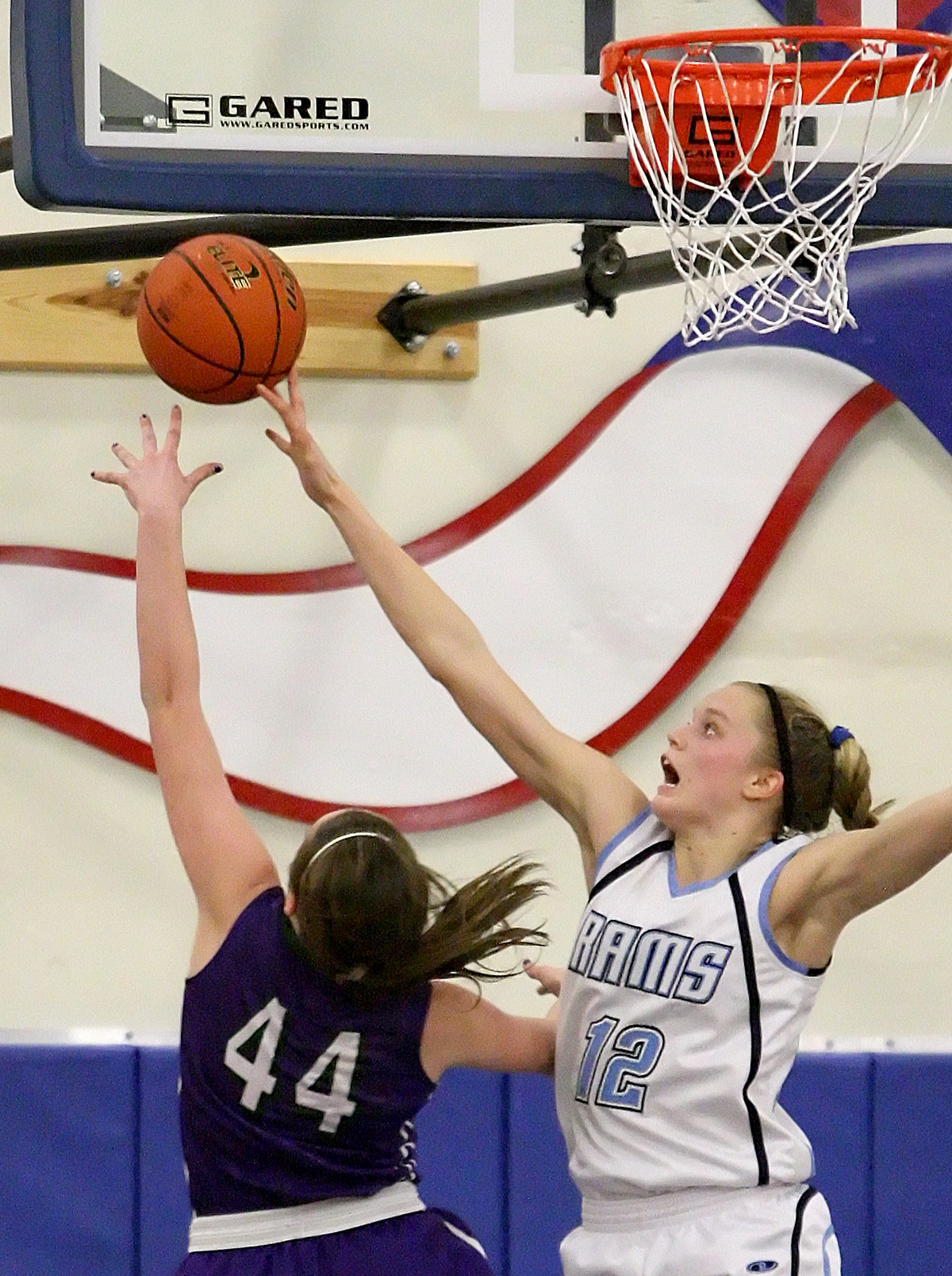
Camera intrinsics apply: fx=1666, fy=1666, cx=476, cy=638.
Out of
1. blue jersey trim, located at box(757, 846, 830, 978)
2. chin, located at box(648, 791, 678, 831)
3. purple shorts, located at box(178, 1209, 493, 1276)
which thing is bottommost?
purple shorts, located at box(178, 1209, 493, 1276)

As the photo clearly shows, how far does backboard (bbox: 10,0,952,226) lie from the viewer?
8.52 feet

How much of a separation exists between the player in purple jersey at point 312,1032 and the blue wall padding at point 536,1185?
1261 mm

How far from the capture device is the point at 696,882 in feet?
8.15

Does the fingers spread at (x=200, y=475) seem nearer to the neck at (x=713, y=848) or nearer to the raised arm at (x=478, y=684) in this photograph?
the raised arm at (x=478, y=684)

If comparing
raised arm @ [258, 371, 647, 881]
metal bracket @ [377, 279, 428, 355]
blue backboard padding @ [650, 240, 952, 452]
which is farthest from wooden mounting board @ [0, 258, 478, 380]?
raised arm @ [258, 371, 647, 881]

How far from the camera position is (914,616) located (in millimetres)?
4008

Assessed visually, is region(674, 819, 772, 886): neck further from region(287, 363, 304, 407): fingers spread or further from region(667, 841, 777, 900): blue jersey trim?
region(287, 363, 304, 407): fingers spread

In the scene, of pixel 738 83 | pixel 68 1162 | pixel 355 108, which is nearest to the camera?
pixel 738 83

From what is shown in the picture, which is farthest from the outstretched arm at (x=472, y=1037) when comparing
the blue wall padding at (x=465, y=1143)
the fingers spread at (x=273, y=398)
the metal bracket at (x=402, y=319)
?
the metal bracket at (x=402, y=319)

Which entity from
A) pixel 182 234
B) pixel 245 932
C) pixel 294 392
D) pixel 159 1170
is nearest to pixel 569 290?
pixel 182 234

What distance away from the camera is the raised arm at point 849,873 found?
2.24 meters

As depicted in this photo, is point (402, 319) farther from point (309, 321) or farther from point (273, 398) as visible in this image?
point (273, 398)

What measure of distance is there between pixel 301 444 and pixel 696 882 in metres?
0.89

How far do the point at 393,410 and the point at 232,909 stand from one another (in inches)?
70.8
